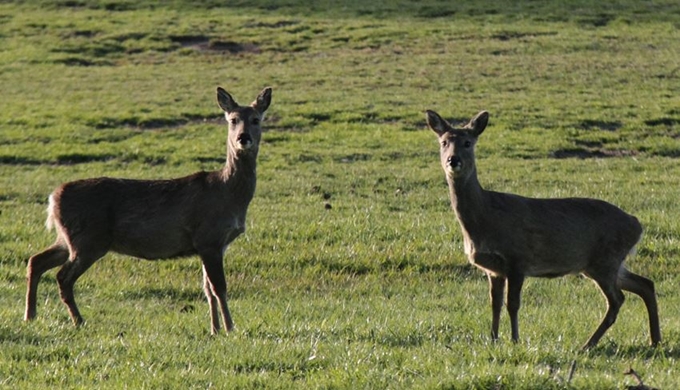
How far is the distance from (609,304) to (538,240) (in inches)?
30.8

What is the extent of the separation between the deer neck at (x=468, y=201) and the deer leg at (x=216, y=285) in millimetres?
2213

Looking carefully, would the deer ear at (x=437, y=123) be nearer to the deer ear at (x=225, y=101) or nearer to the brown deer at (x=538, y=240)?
the brown deer at (x=538, y=240)

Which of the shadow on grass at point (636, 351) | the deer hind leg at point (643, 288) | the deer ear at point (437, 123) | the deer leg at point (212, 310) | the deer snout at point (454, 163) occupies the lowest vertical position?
the deer leg at point (212, 310)

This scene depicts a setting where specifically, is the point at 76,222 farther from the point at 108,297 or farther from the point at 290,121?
the point at 290,121

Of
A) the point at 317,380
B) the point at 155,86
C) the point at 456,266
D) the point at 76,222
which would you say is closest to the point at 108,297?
the point at 76,222

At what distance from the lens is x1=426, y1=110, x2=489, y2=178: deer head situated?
9.43 meters

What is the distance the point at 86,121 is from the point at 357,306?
732 inches

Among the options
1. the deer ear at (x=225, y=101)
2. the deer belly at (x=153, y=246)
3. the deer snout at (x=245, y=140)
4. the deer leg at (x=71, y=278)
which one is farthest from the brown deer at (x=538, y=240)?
the deer leg at (x=71, y=278)

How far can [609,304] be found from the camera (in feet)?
29.9

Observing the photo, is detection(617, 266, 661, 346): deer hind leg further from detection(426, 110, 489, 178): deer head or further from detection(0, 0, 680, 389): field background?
detection(426, 110, 489, 178): deer head

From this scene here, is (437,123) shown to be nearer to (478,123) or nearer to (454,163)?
(478,123)

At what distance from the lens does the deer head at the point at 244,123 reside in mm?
10430

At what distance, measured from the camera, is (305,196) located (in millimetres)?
18250

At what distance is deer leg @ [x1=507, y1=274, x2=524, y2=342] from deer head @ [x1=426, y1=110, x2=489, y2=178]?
1045 millimetres
